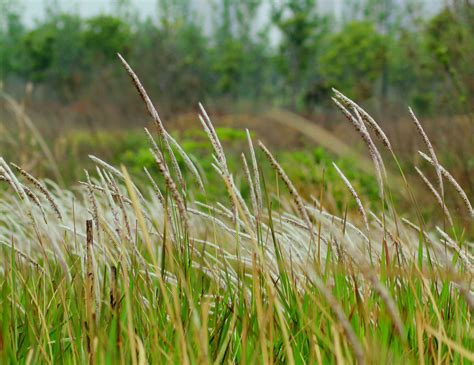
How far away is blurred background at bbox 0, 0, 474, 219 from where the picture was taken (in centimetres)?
602

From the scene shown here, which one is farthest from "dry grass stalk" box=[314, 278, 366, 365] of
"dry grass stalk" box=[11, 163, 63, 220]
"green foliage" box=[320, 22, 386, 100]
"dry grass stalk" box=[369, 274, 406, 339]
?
"green foliage" box=[320, 22, 386, 100]

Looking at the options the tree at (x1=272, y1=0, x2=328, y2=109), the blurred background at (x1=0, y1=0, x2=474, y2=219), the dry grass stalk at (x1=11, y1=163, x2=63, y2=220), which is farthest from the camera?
the tree at (x1=272, y1=0, x2=328, y2=109)

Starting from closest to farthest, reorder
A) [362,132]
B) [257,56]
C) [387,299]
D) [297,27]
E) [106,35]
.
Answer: [387,299]
[362,132]
[297,27]
[106,35]
[257,56]

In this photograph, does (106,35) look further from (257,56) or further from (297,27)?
(257,56)

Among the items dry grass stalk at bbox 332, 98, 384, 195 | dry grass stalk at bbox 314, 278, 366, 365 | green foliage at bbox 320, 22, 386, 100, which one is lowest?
green foliage at bbox 320, 22, 386, 100

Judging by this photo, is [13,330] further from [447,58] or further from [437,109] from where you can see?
[437,109]

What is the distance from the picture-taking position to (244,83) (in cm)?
6041

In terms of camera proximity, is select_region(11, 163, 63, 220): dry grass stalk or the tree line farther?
the tree line

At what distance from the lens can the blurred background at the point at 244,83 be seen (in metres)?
6.02

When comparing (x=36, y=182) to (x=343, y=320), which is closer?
(x=343, y=320)

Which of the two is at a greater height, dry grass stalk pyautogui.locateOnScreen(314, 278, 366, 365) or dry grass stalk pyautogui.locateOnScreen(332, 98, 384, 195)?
dry grass stalk pyautogui.locateOnScreen(332, 98, 384, 195)

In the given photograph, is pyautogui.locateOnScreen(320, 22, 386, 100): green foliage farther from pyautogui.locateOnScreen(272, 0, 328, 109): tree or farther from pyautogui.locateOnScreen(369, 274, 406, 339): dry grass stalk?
pyautogui.locateOnScreen(369, 274, 406, 339): dry grass stalk

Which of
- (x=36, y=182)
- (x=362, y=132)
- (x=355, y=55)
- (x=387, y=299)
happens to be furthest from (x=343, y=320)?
(x=355, y=55)

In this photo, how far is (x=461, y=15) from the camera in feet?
19.4
